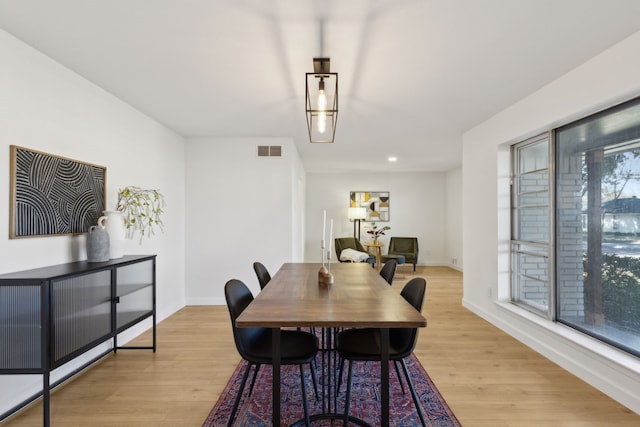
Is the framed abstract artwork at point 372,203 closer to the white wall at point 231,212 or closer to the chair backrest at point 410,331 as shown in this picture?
the white wall at point 231,212

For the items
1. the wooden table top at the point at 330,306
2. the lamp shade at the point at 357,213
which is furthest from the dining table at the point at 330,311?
the lamp shade at the point at 357,213

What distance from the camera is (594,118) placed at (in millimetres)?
2760

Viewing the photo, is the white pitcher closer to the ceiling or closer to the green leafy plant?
the green leafy plant

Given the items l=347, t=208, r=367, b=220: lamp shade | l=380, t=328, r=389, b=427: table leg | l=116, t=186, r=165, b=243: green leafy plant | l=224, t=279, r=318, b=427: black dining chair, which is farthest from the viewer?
l=347, t=208, r=367, b=220: lamp shade

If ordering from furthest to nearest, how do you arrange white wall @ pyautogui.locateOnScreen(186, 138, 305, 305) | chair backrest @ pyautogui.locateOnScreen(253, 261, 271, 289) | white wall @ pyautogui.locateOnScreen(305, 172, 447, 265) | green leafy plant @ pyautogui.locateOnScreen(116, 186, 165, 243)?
1. white wall @ pyautogui.locateOnScreen(305, 172, 447, 265)
2. white wall @ pyautogui.locateOnScreen(186, 138, 305, 305)
3. green leafy plant @ pyautogui.locateOnScreen(116, 186, 165, 243)
4. chair backrest @ pyautogui.locateOnScreen(253, 261, 271, 289)

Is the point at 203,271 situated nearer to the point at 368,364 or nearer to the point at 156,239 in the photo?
the point at 156,239

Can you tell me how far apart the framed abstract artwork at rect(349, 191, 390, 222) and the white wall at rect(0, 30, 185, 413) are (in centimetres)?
534

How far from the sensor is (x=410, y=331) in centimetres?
197

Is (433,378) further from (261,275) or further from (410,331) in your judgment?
(261,275)

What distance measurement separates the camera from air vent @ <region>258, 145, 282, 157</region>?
4.89m

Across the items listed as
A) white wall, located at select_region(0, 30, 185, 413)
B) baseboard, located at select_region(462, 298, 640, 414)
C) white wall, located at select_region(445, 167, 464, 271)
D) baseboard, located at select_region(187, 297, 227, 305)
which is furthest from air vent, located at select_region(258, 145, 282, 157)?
white wall, located at select_region(445, 167, 464, 271)

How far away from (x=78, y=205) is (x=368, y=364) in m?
2.71

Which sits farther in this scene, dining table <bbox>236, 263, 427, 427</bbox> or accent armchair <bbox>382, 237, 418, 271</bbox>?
accent armchair <bbox>382, 237, 418, 271</bbox>

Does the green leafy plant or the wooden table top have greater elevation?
the green leafy plant
